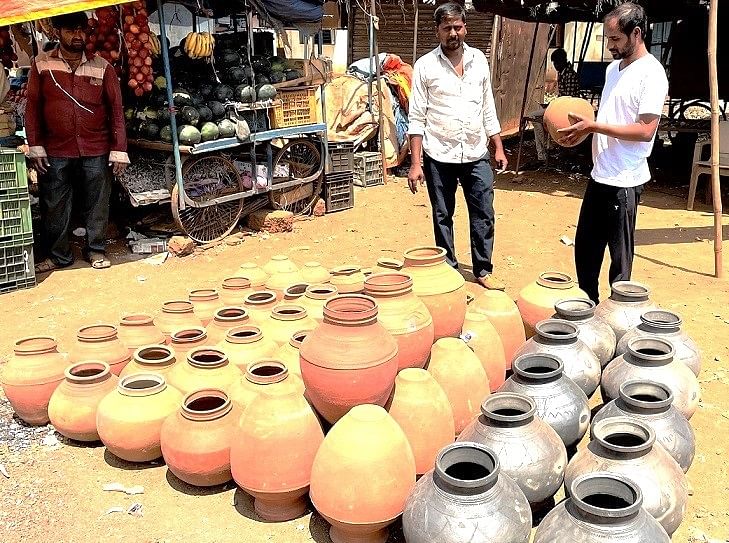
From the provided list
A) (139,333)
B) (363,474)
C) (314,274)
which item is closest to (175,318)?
(139,333)

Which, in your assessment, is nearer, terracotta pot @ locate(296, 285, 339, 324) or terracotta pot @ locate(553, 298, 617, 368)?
terracotta pot @ locate(553, 298, 617, 368)

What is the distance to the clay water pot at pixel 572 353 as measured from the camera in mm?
3479

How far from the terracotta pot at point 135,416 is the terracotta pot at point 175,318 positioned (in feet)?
2.24

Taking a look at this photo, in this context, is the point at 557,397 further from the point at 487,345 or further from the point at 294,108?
the point at 294,108

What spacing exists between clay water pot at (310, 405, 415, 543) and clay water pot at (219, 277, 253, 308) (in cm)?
183

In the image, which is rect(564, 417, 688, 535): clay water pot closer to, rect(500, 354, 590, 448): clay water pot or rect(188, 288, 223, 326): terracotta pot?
rect(500, 354, 590, 448): clay water pot

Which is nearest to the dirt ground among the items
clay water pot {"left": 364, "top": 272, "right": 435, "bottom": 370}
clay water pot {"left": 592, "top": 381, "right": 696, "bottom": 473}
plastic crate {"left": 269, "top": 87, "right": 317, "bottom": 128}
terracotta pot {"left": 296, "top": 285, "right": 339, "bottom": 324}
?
clay water pot {"left": 592, "top": 381, "right": 696, "bottom": 473}

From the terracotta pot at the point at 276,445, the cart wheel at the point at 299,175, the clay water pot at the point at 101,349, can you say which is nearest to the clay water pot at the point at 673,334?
the terracotta pot at the point at 276,445

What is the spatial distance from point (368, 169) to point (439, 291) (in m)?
6.71

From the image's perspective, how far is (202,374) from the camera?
137 inches

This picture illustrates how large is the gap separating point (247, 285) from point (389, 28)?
9.87 meters

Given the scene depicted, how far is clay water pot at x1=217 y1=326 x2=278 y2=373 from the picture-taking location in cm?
364

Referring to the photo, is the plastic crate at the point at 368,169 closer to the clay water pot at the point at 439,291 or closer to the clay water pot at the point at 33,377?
the clay water pot at the point at 439,291

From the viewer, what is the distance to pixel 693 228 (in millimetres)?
8008
